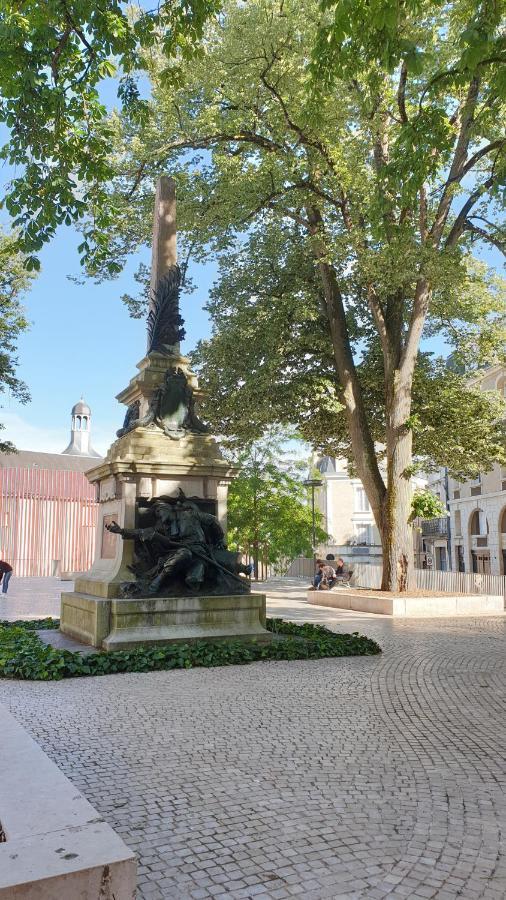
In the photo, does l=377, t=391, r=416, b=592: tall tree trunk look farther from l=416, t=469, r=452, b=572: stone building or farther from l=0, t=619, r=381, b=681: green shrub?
l=416, t=469, r=452, b=572: stone building

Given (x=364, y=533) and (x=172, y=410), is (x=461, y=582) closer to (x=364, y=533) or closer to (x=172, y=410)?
(x=172, y=410)

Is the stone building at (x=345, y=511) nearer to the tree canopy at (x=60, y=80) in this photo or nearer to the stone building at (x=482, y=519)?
the stone building at (x=482, y=519)

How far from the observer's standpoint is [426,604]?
49.1 feet

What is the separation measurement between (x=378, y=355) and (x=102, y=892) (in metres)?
19.1

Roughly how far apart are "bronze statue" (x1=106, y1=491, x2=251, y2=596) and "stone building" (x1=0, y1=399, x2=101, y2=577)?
38575 millimetres

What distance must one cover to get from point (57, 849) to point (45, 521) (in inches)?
1924

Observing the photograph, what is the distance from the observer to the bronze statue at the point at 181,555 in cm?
874

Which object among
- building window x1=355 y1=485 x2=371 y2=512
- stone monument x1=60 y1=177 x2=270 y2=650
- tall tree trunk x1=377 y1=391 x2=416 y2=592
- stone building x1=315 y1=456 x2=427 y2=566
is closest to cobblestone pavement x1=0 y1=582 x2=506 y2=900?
stone monument x1=60 y1=177 x2=270 y2=650

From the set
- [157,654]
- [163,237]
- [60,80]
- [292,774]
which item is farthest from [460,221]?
[292,774]

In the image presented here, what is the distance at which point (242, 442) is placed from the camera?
825 inches

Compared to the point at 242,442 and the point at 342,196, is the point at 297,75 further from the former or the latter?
the point at 242,442

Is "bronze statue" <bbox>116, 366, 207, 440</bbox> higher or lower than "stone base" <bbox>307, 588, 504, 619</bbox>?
higher

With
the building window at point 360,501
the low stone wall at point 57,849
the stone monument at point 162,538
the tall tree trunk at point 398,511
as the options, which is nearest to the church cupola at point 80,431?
the building window at point 360,501

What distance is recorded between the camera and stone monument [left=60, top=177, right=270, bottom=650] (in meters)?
8.56
